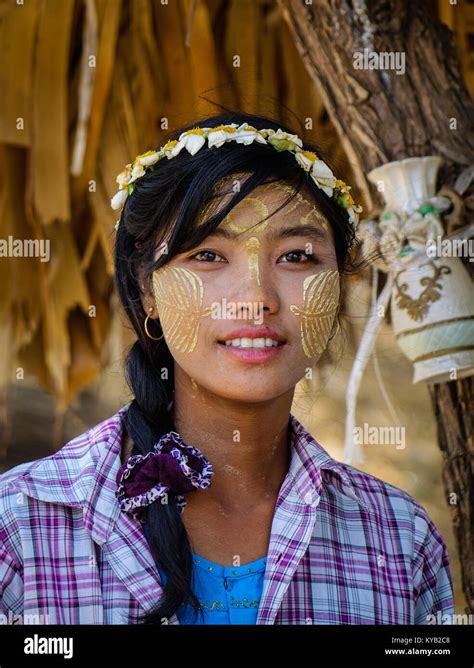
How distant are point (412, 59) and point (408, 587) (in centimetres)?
121

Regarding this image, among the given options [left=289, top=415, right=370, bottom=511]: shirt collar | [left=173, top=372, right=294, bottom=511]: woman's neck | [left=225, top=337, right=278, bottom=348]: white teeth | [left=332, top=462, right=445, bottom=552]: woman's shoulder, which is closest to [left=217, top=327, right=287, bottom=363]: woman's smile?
[left=225, top=337, right=278, bottom=348]: white teeth

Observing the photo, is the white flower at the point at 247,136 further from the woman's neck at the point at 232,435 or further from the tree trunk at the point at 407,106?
the tree trunk at the point at 407,106

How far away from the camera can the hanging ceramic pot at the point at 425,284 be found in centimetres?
235

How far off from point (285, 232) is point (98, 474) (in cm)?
53

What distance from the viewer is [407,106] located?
2.41 m

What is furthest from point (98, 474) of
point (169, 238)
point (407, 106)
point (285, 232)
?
point (407, 106)

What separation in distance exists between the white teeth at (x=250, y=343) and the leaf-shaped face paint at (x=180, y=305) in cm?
7

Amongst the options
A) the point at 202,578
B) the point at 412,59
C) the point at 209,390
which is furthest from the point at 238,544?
the point at 412,59

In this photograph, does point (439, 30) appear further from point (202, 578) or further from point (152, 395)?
point (202, 578)

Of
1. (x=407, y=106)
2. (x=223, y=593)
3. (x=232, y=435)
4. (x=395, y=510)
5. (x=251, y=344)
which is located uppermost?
(x=407, y=106)

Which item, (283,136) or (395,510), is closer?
(283,136)

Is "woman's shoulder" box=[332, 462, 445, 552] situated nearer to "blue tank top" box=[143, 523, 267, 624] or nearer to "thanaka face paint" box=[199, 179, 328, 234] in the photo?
"blue tank top" box=[143, 523, 267, 624]

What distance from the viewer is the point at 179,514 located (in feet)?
5.88

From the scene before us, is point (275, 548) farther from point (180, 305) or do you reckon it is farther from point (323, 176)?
point (323, 176)
